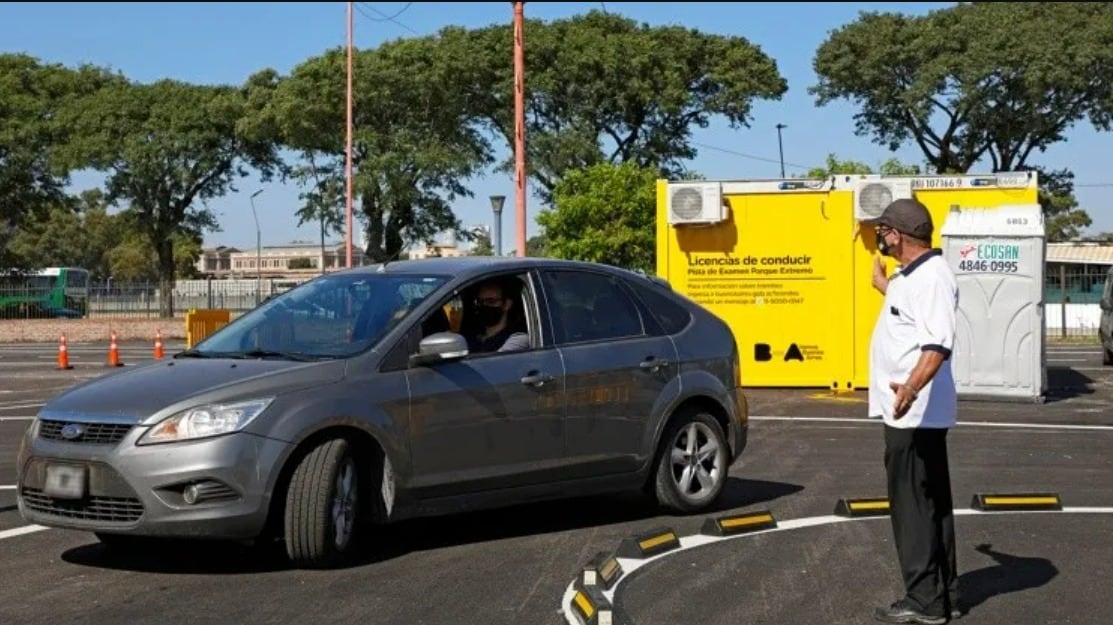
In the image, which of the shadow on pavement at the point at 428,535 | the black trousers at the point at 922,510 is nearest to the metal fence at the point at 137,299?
the shadow on pavement at the point at 428,535

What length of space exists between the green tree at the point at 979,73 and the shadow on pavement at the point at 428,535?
43.2 meters

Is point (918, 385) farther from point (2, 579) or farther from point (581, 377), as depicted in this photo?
point (2, 579)

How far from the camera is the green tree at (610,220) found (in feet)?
137

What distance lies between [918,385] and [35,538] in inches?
208

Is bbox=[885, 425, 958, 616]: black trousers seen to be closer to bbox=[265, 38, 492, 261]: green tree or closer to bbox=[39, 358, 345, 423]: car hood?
bbox=[39, 358, 345, 423]: car hood

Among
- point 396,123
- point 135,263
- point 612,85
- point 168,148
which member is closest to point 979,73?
point 612,85

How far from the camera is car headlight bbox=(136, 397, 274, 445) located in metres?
7.15

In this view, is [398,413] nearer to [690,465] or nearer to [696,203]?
[690,465]

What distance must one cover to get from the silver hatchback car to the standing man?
2530mm

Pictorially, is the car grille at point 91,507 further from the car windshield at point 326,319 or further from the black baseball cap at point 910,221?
the black baseball cap at point 910,221

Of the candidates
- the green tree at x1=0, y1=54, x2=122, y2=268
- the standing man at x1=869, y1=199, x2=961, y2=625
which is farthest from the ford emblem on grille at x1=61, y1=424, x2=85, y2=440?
the green tree at x1=0, y1=54, x2=122, y2=268

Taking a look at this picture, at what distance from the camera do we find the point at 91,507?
7320 mm

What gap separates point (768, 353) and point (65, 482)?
45.0 feet

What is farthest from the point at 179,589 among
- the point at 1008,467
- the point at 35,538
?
the point at 1008,467
